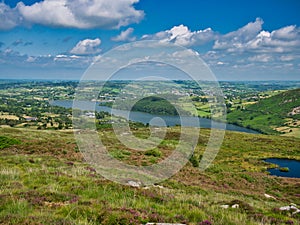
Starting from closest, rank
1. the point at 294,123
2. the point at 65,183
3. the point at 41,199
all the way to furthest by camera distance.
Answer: the point at 41,199, the point at 65,183, the point at 294,123

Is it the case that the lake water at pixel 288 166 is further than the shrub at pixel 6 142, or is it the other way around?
the lake water at pixel 288 166

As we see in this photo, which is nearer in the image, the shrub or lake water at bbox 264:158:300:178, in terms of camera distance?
the shrub

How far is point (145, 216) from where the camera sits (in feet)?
26.1

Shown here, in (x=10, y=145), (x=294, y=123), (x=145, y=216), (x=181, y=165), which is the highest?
(x=145, y=216)

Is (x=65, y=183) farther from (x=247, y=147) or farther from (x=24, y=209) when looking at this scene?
(x=247, y=147)

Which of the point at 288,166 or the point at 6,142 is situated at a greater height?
the point at 6,142

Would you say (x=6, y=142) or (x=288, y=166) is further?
(x=288, y=166)

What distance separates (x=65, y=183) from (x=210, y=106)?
188310mm

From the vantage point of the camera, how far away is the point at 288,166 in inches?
2376

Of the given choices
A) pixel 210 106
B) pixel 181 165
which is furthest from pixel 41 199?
pixel 210 106

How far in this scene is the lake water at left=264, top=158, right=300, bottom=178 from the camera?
5153cm

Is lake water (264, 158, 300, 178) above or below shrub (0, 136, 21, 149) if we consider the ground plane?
below

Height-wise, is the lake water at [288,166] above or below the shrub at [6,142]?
below

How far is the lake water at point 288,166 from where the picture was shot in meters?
51.5
